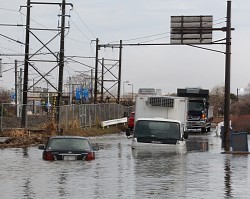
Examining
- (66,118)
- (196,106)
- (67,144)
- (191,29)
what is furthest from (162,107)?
(196,106)

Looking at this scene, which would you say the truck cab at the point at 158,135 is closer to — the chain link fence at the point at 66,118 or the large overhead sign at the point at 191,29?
the large overhead sign at the point at 191,29

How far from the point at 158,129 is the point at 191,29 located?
1116cm

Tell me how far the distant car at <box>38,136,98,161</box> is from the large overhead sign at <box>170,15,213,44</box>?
50.0ft

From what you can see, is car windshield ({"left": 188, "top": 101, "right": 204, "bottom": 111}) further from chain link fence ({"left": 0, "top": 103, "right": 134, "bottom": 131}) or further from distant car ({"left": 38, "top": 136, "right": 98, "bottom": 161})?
distant car ({"left": 38, "top": 136, "right": 98, "bottom": 161})

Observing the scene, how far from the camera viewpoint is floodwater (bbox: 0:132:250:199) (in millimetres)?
15297

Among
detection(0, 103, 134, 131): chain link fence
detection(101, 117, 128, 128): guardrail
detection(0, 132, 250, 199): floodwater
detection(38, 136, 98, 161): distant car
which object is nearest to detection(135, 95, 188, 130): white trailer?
detection(0, 132, 250, 199): floodwater

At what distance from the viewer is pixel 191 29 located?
37.6m

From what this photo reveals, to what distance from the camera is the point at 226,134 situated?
3494 centimetres

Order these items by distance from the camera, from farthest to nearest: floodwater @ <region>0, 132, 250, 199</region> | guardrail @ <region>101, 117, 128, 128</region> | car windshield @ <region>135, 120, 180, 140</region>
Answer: guardrail @ <region>101, 117, 128, 128</region> → car windshield @ <region>135, 120, 180, 140</region> → floodwater @ <region>0, 132, 250, 199</region>

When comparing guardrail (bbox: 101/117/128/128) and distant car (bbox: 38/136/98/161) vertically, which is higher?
guardrail (bbox: 101/117/128/128)

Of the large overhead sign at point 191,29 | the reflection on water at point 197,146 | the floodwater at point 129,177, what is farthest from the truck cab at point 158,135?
the large overhead sign at point 191,29

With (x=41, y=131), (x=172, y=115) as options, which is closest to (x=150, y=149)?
(x=172, y=115)

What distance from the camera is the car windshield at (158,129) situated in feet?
91.2

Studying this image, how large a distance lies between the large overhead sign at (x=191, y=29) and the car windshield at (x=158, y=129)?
10452 millimetres
